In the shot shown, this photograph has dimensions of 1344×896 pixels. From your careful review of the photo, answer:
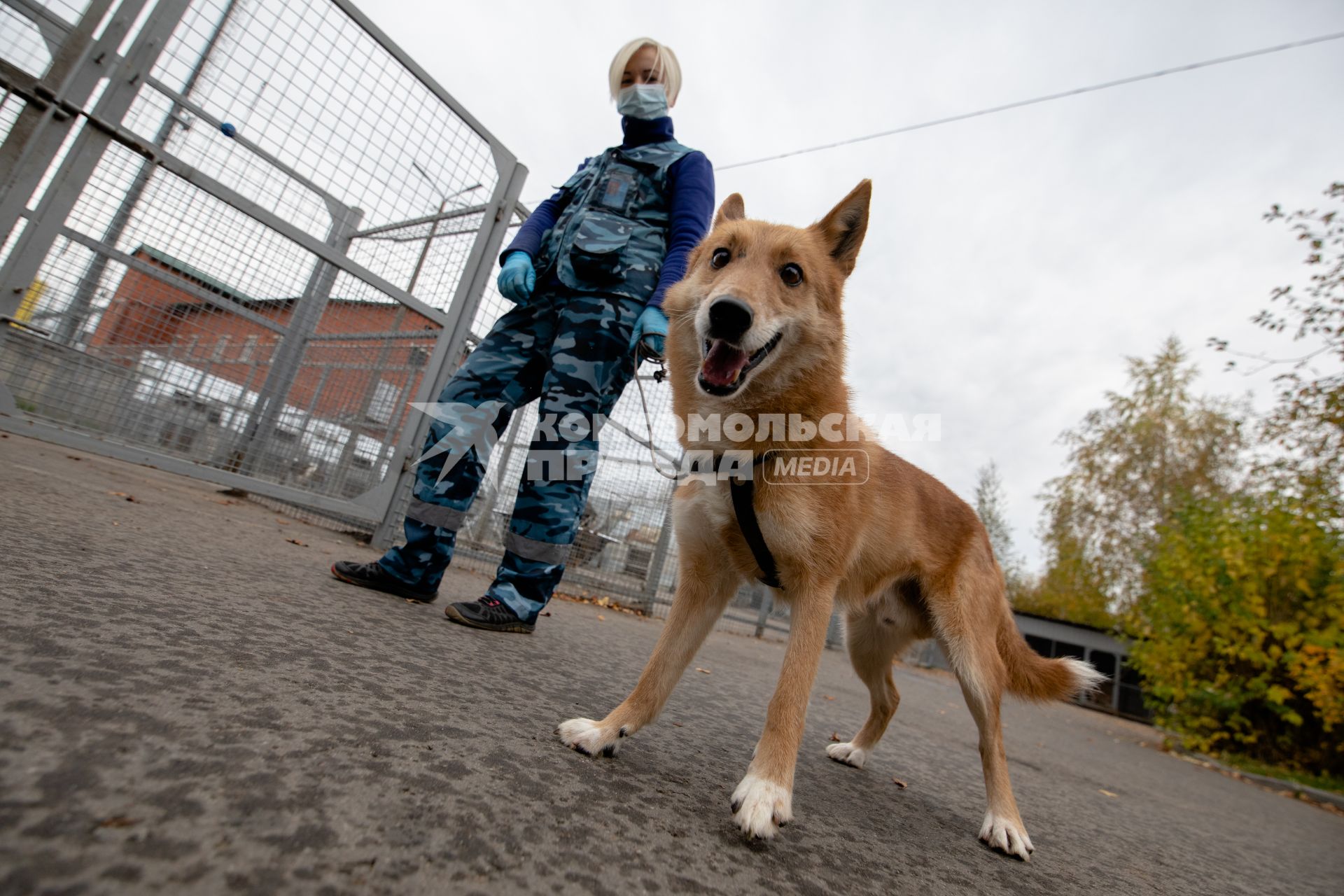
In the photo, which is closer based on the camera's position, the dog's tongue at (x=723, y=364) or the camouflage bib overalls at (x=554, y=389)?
the dog's tongue at (x=723, y=364)

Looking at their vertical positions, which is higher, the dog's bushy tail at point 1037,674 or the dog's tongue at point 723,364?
the dog's tongue at point 723,364

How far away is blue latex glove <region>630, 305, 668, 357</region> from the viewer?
8.77ft

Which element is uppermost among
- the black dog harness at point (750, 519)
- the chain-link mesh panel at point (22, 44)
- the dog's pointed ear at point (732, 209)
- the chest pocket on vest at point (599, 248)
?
the chain-link mesh panel at point (22, 44)

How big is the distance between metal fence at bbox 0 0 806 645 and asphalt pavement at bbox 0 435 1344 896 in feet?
3.77

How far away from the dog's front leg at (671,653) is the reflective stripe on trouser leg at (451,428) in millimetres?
1365

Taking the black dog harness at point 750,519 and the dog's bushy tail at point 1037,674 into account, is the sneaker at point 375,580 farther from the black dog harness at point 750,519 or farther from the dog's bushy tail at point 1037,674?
the dog's bushy tail at point 1037,674

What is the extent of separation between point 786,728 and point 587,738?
0.53m

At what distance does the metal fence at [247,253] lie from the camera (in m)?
3.47

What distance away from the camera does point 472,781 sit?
3.82 ft

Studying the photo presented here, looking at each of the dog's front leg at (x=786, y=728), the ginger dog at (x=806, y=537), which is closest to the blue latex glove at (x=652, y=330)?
the ginger dog at (x=806, y=537)

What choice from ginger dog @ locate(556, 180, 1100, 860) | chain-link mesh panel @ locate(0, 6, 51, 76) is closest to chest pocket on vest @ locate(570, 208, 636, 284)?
ginger dog @ locate(556, 180, 1100, 860)

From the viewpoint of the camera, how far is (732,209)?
8.95ft

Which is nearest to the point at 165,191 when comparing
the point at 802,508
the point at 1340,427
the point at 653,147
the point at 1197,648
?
the point at 653,147

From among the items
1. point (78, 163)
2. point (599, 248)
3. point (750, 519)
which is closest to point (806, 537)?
point (750, 519)
